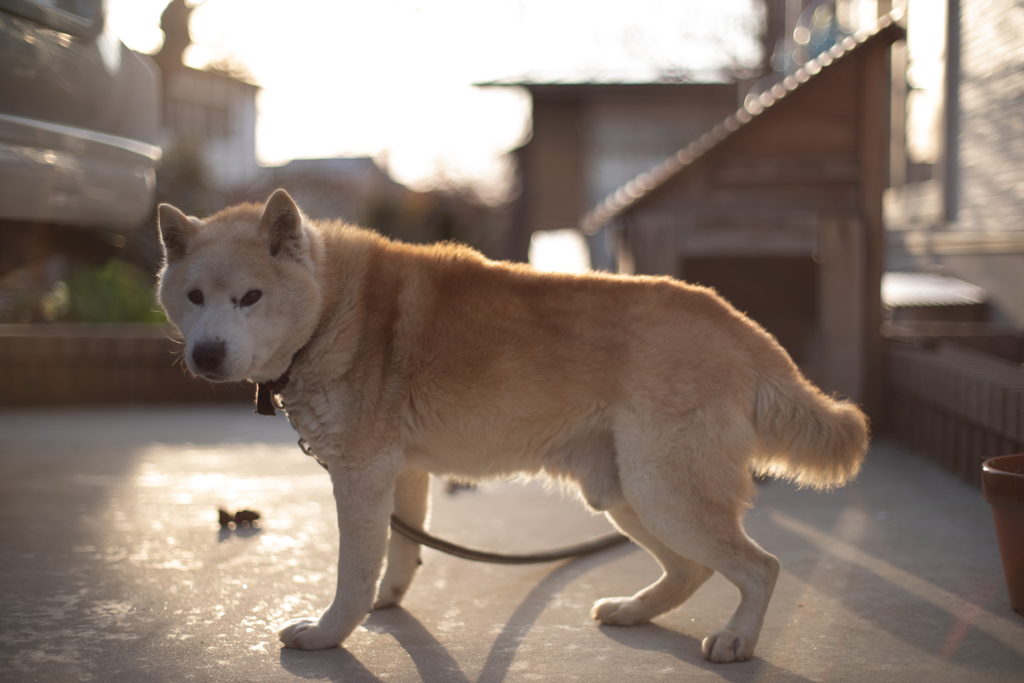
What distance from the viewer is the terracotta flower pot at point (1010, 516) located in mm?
2445

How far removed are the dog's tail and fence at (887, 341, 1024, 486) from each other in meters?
1.55

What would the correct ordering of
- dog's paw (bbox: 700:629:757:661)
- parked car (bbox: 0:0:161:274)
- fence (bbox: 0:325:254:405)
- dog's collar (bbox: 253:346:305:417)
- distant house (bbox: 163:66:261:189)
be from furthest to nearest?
distant house (bbox: 163:66:261:189) → fence (bbox: 0:325:254:405) → parked car (bbox: 0:0:161:274) → dog's collar (bbox: 253:346:305:417) → dog's paw (bbox: 700:629:757:661)

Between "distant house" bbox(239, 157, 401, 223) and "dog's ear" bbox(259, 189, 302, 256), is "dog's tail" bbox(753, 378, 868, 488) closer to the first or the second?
"dog's ear" bbox(259, 189, 302, 256)

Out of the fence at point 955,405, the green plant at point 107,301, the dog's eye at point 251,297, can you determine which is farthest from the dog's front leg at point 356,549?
the green plant at point 107,301

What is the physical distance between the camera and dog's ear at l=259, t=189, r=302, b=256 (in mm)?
2539

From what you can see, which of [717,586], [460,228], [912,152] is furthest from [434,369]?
[460,228]

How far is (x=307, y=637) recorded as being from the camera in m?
2.47

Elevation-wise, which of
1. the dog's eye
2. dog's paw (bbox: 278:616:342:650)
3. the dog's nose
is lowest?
dog's paw (bbox: 278:616:342:650)

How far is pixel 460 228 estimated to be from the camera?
13.8m

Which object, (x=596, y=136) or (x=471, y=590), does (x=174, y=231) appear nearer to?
(x=471, y=590)

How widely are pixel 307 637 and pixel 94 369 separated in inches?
224

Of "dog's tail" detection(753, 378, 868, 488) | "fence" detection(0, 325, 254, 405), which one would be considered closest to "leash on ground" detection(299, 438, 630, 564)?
"dog's tail" detection(753, 378, 868, 488)

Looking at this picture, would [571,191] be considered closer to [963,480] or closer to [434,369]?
[963,480]

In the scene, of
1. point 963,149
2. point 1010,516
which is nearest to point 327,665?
point 1010,516
